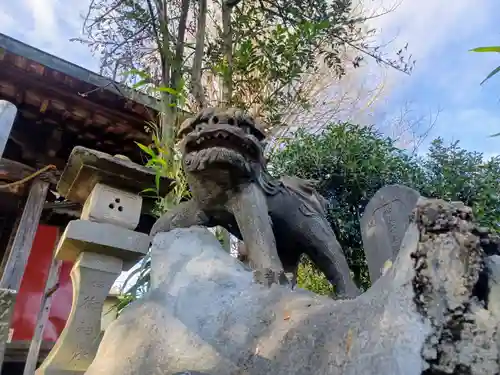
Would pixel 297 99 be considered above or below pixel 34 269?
above

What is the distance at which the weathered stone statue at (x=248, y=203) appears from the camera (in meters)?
1.96

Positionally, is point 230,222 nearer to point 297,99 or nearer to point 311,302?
point 311,302

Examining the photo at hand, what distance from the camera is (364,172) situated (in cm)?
382

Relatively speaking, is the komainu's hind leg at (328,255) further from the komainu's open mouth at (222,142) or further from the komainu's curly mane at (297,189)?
the komainu's open mouth at (222,142)

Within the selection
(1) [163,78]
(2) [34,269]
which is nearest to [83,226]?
(1) [163,78]

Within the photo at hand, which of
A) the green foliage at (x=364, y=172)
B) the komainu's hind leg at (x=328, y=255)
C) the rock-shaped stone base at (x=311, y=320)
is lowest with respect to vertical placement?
the rock-shaped stone base at (x=311, y=320)

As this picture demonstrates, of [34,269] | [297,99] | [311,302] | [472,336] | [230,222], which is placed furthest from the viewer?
[34,269]

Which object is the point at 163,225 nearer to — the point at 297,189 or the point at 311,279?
the point at 297,189

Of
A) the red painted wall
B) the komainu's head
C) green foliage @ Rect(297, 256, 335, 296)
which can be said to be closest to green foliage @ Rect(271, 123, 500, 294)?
green foliage @ Rect(297, 256, 335, 296)

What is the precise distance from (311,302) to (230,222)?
95 centimetres

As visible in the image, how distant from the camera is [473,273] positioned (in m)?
0.90

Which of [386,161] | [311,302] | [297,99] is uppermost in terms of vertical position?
[297,99]

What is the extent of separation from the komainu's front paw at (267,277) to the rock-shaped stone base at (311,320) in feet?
0.10

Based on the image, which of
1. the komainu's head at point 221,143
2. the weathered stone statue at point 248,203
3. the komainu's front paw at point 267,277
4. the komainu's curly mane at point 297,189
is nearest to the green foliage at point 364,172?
the komainu's curly mane at point 297,189
